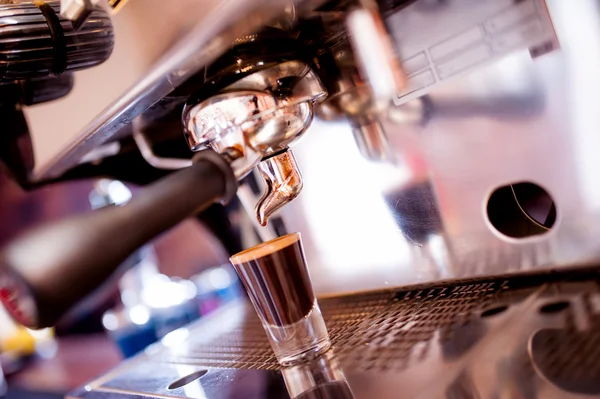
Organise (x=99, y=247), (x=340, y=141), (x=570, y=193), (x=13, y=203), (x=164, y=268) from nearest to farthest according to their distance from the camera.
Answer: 1. (x=99, y=247)
2. (x=570, y=193)
3. (x=340, y=141)
4. (x=164, y=268)
5. (x=13, y=203)

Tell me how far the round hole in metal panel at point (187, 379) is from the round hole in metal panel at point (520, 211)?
32 centimetres

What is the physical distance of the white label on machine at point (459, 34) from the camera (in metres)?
0.44

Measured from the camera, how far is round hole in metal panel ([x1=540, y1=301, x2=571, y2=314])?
45 cm

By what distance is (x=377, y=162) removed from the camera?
60 cm

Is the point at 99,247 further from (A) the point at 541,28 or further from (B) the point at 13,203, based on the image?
(B) the point at 13,203

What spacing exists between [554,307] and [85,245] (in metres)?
0.34

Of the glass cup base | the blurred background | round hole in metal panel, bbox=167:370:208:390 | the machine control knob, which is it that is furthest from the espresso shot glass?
the blurred background

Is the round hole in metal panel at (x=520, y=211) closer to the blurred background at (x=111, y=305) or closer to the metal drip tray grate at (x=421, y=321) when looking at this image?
the metal drip tray grate at (x=421, y=321)

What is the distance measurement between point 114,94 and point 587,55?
369 mm

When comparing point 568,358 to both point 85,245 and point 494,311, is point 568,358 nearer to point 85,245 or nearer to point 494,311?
point 494,311

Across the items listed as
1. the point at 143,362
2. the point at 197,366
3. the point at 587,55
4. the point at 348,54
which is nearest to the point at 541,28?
the point at 587,55

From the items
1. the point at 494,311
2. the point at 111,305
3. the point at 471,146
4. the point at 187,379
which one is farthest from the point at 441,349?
the point at 111,305

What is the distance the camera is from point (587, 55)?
1.42ft

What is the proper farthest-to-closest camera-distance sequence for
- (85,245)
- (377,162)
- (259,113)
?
(377,162) → (259,113) → (85,245)
